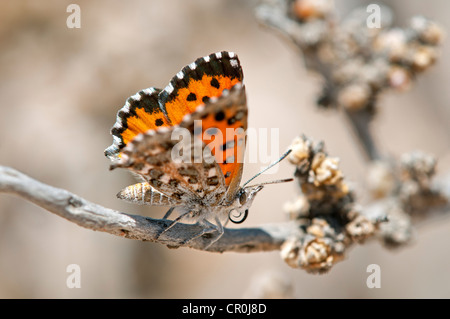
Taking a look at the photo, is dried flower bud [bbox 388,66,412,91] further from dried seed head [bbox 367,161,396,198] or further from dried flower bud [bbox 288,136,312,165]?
dried flower bud [bbox 288,136,312,165]

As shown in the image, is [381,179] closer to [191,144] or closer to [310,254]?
[310,254]

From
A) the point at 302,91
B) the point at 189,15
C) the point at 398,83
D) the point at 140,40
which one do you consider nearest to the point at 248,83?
the point at 302,91

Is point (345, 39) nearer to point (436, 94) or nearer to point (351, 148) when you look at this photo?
point (436, 94)

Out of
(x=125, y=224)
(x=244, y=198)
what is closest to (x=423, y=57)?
(x=244, y=198)

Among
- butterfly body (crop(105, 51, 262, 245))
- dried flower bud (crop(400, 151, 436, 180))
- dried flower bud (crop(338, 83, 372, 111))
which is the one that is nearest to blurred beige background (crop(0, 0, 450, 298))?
dried flower bud (crop(338, 83, 372, 111))
